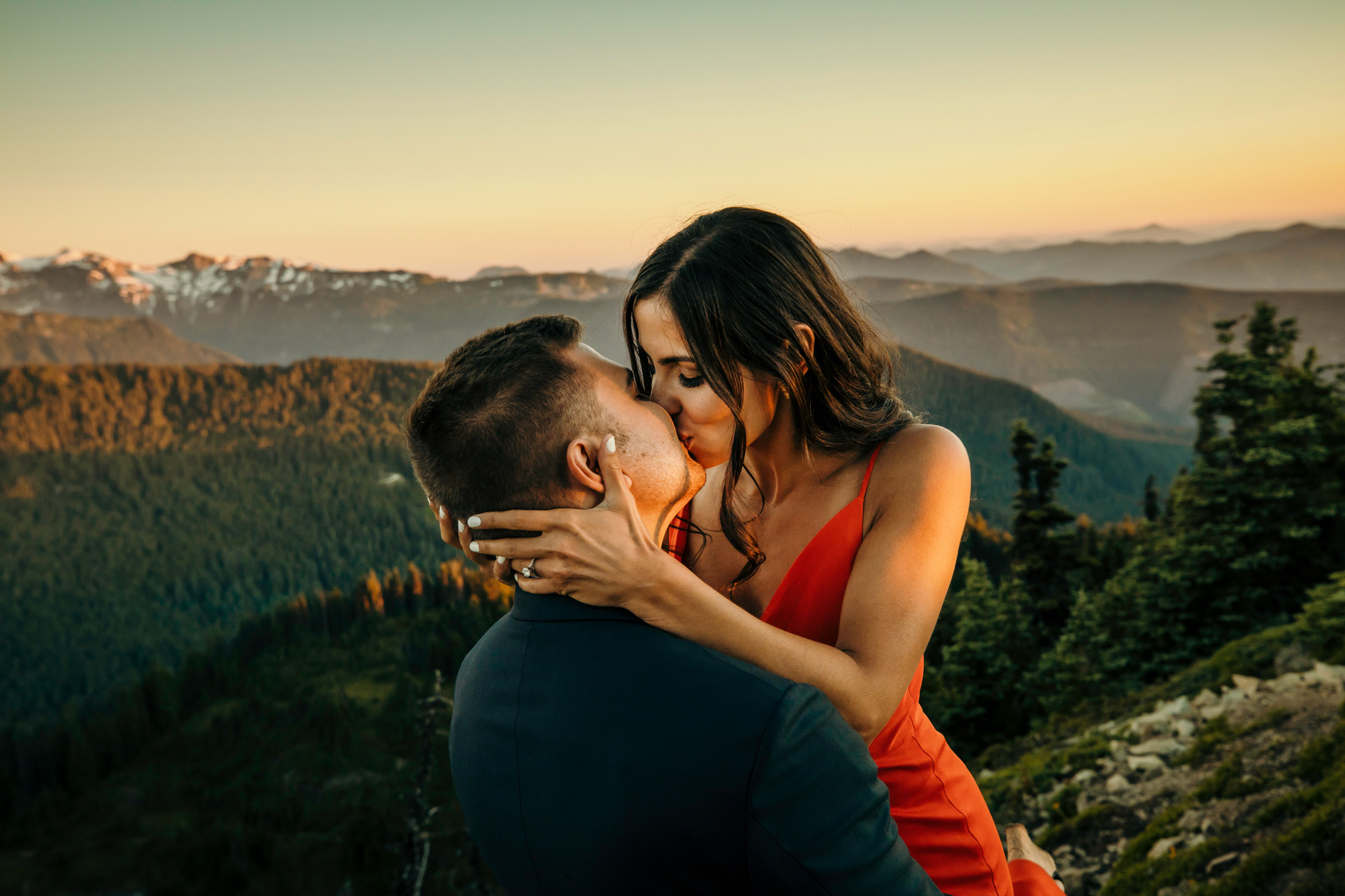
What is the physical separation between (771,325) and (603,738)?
5.94 feet

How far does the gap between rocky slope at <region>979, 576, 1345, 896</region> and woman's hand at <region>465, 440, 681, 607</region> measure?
576cm

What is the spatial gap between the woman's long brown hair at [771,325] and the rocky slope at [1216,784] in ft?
16.0

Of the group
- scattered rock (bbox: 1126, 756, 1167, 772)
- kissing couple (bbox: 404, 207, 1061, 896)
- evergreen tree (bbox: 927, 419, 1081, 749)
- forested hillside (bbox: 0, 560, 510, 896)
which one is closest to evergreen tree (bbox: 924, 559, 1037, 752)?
evergreen tree (bbox: 927, 419, 1081, 749)

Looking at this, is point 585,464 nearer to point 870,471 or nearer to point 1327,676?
point 870,471

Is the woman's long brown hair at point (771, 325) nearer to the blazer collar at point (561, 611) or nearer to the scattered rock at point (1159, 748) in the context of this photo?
the blazer collar at point (561, 611)

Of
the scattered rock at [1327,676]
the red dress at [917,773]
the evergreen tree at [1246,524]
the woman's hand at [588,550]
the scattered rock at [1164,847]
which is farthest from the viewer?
the evergreen tree at [1246,524]

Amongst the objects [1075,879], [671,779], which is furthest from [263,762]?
[671,779]

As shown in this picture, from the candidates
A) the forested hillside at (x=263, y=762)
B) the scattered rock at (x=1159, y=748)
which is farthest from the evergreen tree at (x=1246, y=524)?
the forested hillside at (x=263, y=762)

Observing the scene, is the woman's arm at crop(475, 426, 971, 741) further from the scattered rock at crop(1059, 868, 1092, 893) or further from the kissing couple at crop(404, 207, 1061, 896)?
the scattered rock at crop(1059, 868, 1092, 893)

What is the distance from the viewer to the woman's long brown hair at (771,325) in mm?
3115

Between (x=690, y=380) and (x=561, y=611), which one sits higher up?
(x=690, y=380)

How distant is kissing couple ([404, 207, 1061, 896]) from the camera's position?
1904 millimetres

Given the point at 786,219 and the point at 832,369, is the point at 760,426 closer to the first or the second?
the point at 832,369

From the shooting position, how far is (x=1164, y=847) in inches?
290
